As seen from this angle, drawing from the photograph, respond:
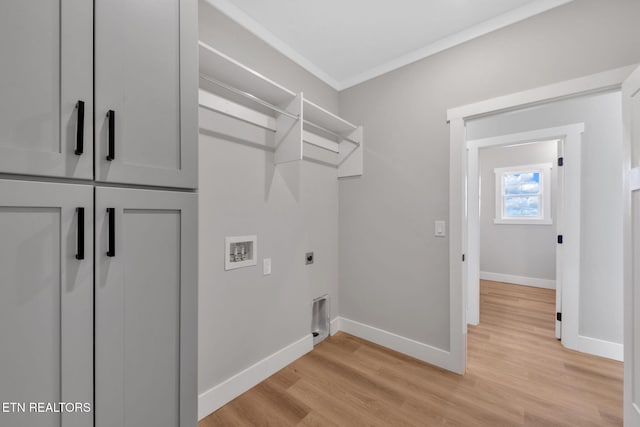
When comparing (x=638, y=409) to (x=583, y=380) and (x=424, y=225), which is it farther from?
(x=424, y=225)

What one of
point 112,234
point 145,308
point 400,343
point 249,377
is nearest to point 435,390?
point 400,343

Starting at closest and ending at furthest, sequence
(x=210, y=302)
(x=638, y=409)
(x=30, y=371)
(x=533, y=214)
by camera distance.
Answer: (x=30, y=371) < (x=638, y=409) < (x=210, y=302) < (x=533, y=214)

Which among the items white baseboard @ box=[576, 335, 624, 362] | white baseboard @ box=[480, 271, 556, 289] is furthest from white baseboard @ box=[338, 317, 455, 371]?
white baseboard @ box=[480, 271, 556, 289]

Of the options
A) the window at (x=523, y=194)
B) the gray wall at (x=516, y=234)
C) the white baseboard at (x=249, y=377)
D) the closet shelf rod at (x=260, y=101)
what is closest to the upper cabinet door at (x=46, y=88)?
the closet shelf rod at (x=260, y=101)

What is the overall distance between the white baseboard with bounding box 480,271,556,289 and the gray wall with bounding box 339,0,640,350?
143 inches

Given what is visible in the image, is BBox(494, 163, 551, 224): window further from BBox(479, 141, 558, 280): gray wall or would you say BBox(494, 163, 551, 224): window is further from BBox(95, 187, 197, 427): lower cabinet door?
BBox(95, 187, 197, 427): lower cabinet door

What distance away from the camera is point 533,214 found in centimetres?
471

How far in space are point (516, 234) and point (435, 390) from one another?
13.7ft

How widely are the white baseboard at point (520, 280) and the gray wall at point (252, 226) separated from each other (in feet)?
13.4

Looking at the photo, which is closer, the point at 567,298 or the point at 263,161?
the point at 263,161

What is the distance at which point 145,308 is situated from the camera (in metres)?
0.90

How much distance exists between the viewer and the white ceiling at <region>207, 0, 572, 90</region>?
1.74m

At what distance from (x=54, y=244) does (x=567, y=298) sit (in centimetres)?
351

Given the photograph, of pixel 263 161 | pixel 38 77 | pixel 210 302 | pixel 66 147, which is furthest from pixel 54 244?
pixel 263 161
